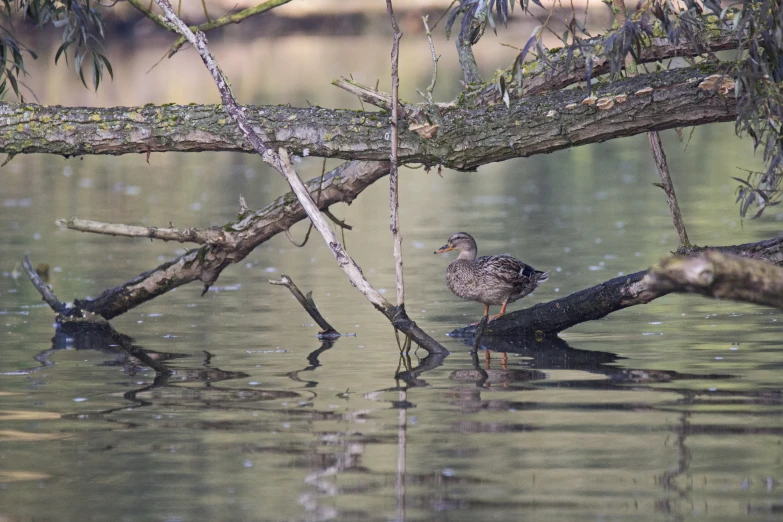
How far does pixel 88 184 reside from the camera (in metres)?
24.2

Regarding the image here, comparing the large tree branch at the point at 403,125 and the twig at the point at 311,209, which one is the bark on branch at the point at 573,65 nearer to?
the large tree branch at the point at 403,125

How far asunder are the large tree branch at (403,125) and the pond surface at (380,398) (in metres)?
1.53

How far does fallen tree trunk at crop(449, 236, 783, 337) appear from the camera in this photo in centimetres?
894

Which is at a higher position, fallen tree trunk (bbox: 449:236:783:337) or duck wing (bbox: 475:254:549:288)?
duck wing (bbox: 475:254:549:288)

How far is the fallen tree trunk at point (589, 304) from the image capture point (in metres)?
8.94

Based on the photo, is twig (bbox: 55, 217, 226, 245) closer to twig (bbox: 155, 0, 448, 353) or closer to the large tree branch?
the large tree branch

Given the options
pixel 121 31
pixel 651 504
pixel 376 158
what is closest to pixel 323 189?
pixel 376 158

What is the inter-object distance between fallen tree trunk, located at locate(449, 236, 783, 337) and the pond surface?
215 millimetres

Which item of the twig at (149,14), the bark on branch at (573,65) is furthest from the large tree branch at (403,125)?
the twig at (149,14)

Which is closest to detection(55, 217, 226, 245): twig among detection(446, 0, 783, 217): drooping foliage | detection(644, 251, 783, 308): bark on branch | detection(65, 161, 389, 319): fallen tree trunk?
detection(65, 161, 389, 319): fallen tree trunk

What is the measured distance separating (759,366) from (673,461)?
108 inches

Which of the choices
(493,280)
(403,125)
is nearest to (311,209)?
(403,125)

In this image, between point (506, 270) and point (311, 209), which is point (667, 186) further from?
point (311, 209)

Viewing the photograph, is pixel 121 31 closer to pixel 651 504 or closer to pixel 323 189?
pixel 323 189
